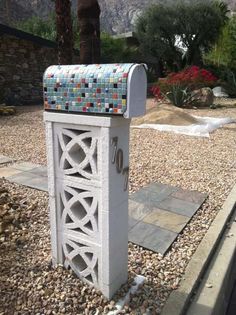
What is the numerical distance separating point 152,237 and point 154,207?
54 centimetres

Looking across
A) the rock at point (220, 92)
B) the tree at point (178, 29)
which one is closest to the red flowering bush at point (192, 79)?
the rock at point (220, 92)

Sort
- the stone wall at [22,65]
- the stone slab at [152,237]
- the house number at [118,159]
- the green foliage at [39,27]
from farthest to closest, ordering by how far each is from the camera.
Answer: the green foliage at [39,27]
the stone wall at [22,65]
the stone slab at [152,237]
the house number at [118,159]

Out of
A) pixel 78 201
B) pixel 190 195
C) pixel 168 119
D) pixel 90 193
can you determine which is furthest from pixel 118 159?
pixel 168 119

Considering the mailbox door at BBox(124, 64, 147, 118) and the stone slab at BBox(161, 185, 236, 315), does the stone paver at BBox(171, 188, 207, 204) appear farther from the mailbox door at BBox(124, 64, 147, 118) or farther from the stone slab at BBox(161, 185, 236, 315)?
the mailbox door at BBox(124, 64, 147, 118)

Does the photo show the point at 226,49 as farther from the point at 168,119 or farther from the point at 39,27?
the point at 168,119

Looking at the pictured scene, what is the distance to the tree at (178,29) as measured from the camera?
17719 millimetres

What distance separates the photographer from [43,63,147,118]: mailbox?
4.63 feet

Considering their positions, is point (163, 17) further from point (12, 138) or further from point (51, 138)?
point (51, 138)

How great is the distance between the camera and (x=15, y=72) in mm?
10164

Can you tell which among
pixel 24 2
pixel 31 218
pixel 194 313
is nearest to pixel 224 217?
pixel 194 313

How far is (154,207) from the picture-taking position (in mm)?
2984

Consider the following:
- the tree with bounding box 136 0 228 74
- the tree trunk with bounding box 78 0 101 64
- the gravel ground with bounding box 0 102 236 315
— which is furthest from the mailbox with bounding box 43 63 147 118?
the tree with bounding box 136 0 228 74

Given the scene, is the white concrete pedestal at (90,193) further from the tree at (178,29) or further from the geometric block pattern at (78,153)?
the tree at (178,29)

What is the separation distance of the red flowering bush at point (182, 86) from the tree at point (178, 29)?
7.14 m
